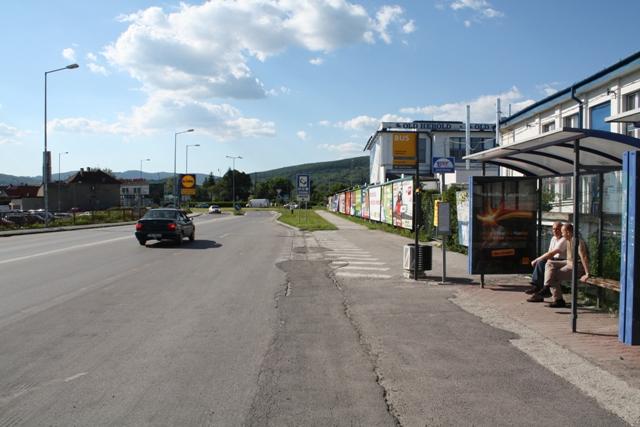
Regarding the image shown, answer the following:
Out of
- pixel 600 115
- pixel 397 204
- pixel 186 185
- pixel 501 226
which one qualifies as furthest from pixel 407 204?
pixel 186 185

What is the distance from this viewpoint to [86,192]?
4498 inches

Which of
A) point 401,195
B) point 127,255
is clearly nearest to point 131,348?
point 127,255

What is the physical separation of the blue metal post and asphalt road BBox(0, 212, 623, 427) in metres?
1.23

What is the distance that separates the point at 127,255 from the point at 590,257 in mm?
13404

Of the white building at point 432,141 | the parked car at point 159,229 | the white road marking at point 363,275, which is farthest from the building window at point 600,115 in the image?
the white building at point 432,141

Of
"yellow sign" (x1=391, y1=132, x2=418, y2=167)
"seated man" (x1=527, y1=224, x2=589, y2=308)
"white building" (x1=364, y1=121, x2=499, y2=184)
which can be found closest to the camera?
"seated man" (x1=527, y1=224, x2=589, y2=308)

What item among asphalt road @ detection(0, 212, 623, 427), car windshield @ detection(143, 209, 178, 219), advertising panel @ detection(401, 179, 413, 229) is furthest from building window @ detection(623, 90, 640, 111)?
car windshield @ detection(143, 209, 178, 219)

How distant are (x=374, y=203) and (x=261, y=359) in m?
30.9

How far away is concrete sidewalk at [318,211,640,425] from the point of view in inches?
193

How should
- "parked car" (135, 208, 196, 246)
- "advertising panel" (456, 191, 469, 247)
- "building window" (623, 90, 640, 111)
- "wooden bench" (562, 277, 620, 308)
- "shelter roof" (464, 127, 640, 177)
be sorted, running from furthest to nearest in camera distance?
1. "parked car" (135, 208, 196, 246)
2. "building window" (623, 90, 640, 111)
3. "advertising panel" (456, 191, 469, 247)
4. "wooden bench" (562, 277, 620, 308)
5. "shelter roof" (464, 127, 640, 177)

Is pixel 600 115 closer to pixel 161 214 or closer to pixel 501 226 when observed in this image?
pixel 501 226

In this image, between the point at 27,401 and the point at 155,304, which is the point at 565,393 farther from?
the point at 155,304

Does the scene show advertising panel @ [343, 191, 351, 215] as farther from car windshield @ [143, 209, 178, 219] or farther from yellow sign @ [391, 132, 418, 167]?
car windshield @ [143, 209, 178, 219]

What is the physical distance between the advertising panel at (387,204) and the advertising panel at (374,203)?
170 centimetres
